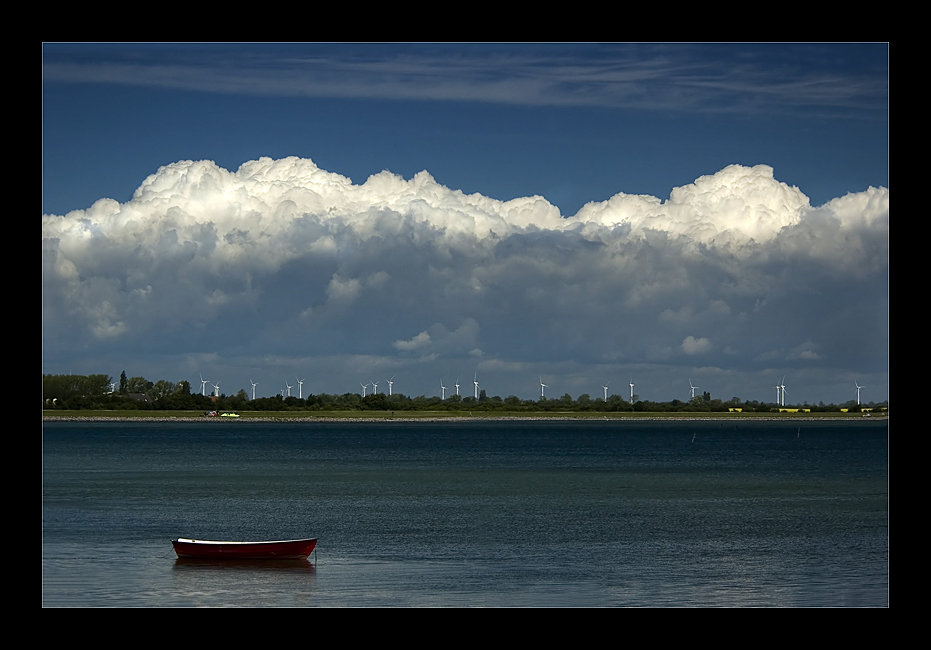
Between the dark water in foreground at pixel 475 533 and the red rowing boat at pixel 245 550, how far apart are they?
15.1 inches

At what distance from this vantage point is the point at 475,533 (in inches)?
1751

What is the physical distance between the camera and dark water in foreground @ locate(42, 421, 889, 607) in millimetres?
30172

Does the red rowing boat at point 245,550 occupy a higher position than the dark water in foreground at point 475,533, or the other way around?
the red rowing boat at point 245,550

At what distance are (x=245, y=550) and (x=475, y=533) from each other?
514 inches

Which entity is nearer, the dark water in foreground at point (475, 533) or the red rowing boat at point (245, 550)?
the dark water in foreground at point (475, 533)

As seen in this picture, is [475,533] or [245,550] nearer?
[245,550]

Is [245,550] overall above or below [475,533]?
above

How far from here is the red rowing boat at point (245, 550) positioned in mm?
34375

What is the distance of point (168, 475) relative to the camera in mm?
83375

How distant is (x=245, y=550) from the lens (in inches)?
1353

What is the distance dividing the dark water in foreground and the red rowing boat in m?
0.38
